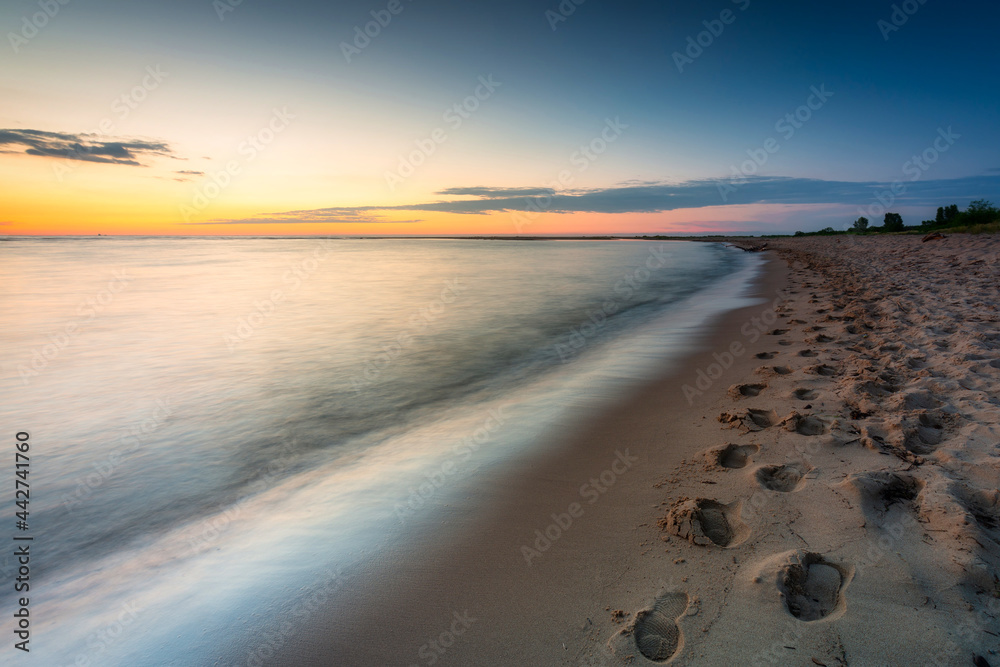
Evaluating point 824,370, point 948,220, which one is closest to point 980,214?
point 948,220

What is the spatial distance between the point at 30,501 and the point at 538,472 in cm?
449

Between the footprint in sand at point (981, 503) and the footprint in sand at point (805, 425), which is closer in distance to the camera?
the footprint in sand at point (981, 503)

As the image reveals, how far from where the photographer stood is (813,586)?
7.00ft

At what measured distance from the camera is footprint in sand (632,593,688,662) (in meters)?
1.90

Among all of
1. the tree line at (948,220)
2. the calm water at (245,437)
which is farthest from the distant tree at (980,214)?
the calm water at (245,437)

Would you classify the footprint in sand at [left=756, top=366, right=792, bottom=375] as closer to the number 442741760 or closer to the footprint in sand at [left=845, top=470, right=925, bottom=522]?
the footprint in sand at [left=845, top=470, right=925, bottom=522]

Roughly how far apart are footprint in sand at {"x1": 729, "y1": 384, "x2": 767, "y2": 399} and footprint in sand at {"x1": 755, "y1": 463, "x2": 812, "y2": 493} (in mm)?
1762

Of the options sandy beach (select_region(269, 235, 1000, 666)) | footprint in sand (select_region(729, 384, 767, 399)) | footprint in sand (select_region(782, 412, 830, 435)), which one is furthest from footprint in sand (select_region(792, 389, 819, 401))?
footprint in sand (select_region(782, 412, 830, 435))

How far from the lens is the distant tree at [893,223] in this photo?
55625 mm

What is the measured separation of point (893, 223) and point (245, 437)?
77980 millimetres

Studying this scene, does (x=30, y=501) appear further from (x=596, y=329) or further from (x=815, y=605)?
(x=596, y=329)

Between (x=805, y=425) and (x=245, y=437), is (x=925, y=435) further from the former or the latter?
(x=245, y=437)

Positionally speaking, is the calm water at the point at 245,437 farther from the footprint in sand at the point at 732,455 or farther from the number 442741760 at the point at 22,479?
the footprint in sand at the point at 732,455

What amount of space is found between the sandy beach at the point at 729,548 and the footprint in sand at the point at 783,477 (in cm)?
1
